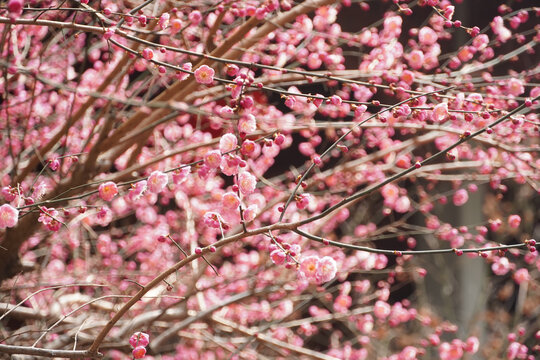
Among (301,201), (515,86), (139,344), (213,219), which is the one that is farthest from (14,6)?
(515,86)

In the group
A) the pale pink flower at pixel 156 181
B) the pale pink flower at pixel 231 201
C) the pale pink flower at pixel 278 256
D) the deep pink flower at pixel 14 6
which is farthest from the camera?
the pale pink flower at pixel 156 181

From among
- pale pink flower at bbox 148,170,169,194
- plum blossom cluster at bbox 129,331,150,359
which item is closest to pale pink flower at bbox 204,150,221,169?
pale pink flower at bbox 148,170,169,194

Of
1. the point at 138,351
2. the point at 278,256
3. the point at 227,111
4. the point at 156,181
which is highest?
the point at 227,111

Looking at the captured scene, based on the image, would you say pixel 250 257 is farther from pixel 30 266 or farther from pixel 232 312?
pixel 30 266

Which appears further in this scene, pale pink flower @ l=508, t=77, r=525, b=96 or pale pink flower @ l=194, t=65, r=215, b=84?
pale pink flower @ l=508, t=77, r=525, b=96

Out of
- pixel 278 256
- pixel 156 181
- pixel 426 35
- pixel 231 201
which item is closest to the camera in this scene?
pixel 278 256

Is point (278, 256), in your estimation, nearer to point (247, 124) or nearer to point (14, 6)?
point (247, 124)

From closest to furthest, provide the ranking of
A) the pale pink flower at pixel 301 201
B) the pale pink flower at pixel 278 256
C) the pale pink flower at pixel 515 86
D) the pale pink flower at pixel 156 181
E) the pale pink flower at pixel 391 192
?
the pale pink flower at pixel 278 256
the pale pink flower at pixel 301 201
the pale pink flower at pixel 156 181
the pale pink flower at pixel 515 86
the pale pink flower at pixel 391 192

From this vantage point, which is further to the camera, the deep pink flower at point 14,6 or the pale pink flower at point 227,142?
the pale pink flower at point 227,142

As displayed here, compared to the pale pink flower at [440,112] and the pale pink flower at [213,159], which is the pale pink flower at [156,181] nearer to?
the pale pink flower at [213,159]

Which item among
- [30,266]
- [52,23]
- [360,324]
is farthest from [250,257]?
[52,23]

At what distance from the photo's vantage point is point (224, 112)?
258 cm

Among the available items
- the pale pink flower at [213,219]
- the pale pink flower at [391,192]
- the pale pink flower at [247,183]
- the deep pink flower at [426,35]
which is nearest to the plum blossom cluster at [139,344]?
the pale pink flower at [213,219]

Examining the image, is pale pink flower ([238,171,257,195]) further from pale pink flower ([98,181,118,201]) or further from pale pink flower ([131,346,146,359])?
pale pink flower ([131,346,146,359])
